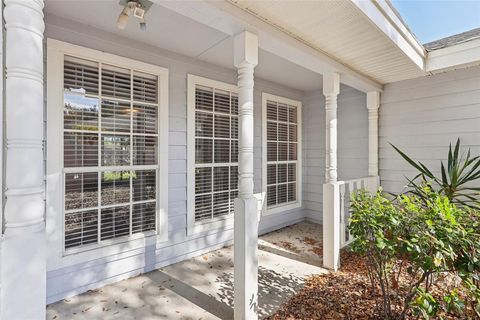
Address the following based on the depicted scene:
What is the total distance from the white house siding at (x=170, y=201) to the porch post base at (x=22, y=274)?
1.68 metres

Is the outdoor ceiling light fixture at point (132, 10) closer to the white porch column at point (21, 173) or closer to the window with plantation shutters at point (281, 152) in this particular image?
the white porch column at point (21, 173)

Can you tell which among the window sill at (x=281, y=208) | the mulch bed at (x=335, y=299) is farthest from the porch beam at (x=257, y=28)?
the window sill at (x=281, y=208)

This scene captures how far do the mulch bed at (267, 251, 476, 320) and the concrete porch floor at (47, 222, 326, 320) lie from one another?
0.40 ft

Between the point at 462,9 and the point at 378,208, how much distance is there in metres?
3.43

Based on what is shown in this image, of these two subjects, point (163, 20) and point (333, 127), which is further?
point (333, 127)

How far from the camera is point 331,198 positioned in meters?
2.97

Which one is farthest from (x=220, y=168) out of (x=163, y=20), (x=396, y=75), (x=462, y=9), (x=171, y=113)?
(x=462, y=9)

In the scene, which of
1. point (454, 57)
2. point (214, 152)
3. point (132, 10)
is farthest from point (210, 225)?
point (454, 57)

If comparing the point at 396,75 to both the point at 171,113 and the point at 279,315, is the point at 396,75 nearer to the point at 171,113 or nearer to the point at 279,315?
the point at 171,113

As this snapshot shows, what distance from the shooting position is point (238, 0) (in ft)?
5.98

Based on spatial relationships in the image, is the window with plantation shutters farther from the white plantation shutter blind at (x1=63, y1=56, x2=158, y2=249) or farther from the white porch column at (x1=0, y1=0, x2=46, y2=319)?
the white porch column at (x1=0, y1=0, x2=46, y2=319)

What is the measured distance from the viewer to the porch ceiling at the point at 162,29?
2.15 metres

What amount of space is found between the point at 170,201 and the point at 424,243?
8.44ft

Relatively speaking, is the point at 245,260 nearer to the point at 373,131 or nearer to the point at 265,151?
the point at 265,151
